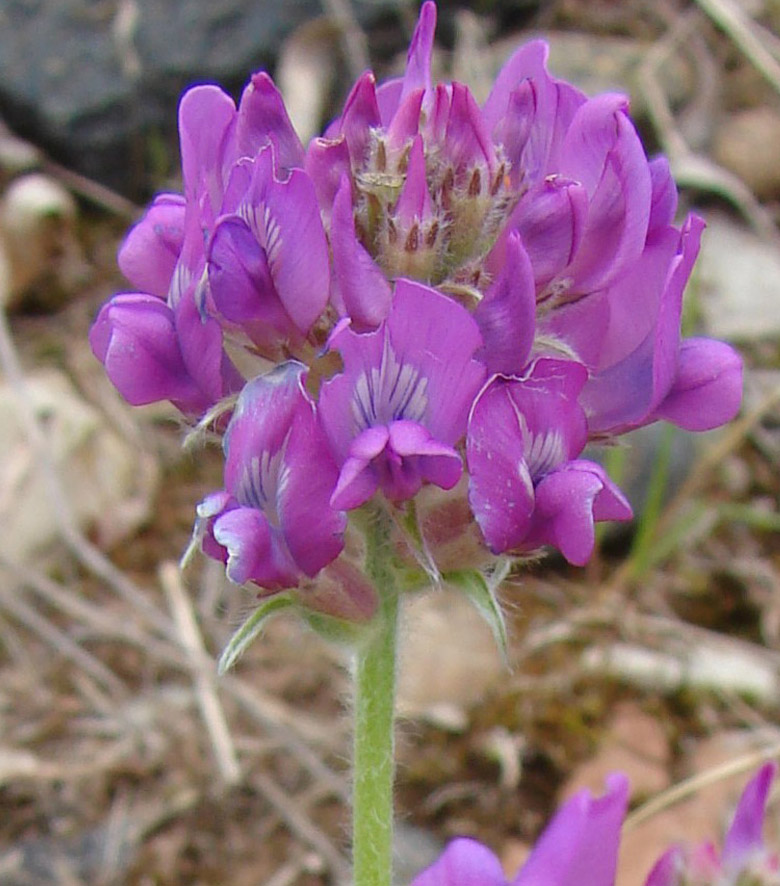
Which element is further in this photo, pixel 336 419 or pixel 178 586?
pixel 178 586

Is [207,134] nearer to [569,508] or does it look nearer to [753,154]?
[569,508]

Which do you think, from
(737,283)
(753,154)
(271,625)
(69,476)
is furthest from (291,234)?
(753,154)

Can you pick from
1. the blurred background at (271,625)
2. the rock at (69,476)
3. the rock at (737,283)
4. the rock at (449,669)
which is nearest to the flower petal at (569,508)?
the blurred background at (271,625)

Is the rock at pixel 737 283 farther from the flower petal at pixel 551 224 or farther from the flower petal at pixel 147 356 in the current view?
the flower petal at pixel 147 356

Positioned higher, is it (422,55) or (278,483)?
(422,55)

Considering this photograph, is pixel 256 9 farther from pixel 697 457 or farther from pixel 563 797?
pixel 563 797

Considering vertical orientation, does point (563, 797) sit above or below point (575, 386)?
below

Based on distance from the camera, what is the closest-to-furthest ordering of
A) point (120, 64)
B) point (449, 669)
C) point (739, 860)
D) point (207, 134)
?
point (207, 134) < point (739, 860) < point (449, 669) < point (120, 64)

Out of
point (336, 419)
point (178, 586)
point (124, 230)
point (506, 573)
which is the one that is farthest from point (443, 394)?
point (124, 230)
